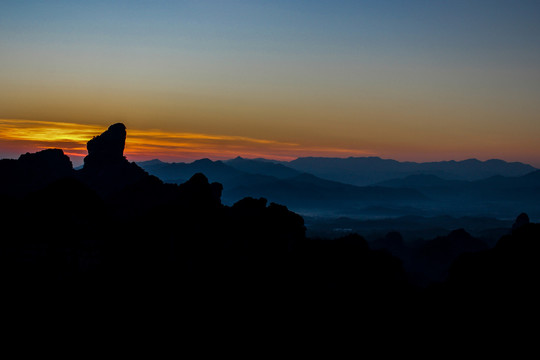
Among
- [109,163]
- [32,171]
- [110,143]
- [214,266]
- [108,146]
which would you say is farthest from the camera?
[110,143]

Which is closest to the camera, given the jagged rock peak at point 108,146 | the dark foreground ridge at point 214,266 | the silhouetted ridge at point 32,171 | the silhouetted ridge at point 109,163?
the dark foreground ridge at point 214,266

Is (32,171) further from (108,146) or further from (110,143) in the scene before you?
(110,143)

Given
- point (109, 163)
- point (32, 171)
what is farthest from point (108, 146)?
point (32, 171)

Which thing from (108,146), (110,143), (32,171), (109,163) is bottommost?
(32,171)

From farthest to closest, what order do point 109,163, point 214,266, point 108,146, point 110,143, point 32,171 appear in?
point 110,143
point 108,146
point 109,163
point 32,171
point 214,266

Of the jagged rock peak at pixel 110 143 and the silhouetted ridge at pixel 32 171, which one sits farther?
the jagged rock peak at pixel 110 143

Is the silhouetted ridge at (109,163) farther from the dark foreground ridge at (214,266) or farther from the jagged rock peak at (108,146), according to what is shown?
the dark foreground ridge at (214,266)

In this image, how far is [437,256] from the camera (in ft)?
505

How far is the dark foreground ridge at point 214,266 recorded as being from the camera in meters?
41.4

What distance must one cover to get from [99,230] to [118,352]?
12.2 metres

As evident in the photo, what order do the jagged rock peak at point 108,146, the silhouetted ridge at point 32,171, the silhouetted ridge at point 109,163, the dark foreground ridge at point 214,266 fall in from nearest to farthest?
the dark foreground ridge at point 214,266
the silhouetted ridge at point 32,171
the silhouetted ridge at point 109,163
the jagged rock peak at point 108,146

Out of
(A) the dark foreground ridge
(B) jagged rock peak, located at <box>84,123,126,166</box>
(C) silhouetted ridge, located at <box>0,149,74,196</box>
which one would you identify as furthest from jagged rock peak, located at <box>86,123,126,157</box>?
(A) the dark foreground ridge

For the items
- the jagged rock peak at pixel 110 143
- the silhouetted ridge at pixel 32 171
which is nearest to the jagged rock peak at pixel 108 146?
the jagged rock peak at pixel 110 143

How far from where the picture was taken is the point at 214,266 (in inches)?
2036
